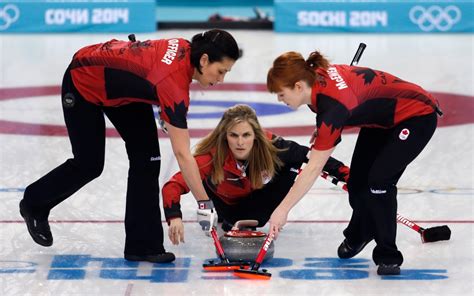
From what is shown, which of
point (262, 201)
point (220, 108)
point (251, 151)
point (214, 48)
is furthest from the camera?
point (220, 108)

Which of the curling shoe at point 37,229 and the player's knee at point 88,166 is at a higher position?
the player's knee at point 88,166

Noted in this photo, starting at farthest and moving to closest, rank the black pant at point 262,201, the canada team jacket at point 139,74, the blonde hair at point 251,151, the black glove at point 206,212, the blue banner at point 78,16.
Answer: the blue banner at point 78,16 → the black pant at point 262,201 → the blonde hair at point 251,151 → the black glove at point 206,212 → the canada team jacket at point 139,74

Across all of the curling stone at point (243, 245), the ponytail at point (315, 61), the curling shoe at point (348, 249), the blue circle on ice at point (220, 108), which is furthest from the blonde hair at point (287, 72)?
the blue circle on ice at point (220, 108)

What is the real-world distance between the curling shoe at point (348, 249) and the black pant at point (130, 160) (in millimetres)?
929

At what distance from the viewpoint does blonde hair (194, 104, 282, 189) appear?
5.95 meters

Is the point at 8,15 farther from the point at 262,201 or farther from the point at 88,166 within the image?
the point at 88,166

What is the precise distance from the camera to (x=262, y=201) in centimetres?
622

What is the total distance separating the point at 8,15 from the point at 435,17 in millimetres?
5628

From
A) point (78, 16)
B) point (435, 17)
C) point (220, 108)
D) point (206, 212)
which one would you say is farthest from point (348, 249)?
point (78, 16)

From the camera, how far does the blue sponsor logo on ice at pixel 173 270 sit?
18.0ft

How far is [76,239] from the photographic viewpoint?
20.4ft

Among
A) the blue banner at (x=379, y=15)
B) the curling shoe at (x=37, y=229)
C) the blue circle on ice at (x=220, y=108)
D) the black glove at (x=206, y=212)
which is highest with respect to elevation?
the black glove at (x=206, y=212)

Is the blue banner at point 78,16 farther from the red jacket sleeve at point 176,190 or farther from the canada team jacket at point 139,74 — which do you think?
the canada team jacket at point 139,74

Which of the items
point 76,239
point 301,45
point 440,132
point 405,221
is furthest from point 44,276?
point 301,45
